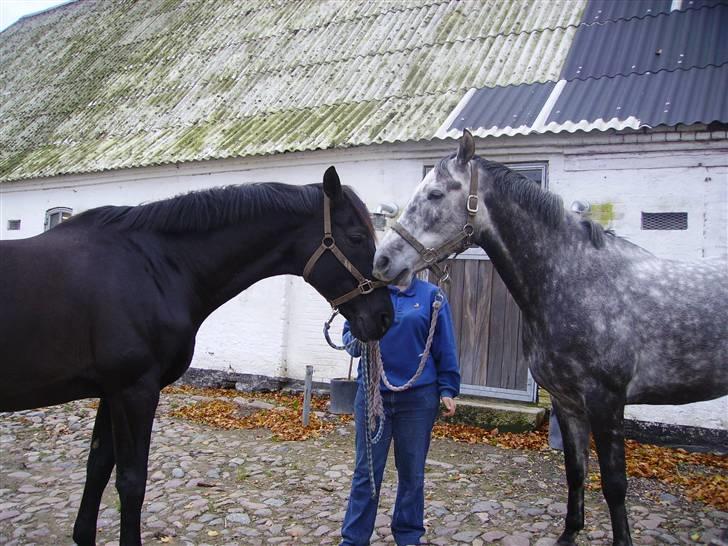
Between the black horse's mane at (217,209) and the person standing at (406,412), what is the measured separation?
0.65m

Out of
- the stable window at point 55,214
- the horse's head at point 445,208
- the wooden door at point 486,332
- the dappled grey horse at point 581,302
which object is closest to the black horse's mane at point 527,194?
the dappled grey horse at point 581,302

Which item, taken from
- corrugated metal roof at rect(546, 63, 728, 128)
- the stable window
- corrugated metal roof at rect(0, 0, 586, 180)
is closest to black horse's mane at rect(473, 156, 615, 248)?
corrugated metal roof at rect(546, 63, 728, 128)

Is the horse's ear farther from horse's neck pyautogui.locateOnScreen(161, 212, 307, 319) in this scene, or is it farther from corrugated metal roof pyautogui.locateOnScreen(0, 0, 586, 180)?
corrugated metal roof pyautogui.locateOnScreen(0, 0, 586, 180)

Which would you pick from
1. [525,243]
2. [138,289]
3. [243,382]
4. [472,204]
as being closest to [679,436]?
[525,243]

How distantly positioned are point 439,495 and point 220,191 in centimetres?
311

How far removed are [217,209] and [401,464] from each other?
1807 millimetres

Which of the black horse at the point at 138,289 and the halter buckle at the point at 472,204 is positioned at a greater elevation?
the halter buckle at the point at 472,204

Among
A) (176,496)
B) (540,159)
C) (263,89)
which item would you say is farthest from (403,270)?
(263,89)

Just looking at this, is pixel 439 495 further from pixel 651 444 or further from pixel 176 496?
pixel 651 444

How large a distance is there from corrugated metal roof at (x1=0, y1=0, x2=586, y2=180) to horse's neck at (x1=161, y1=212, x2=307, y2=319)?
4.21m

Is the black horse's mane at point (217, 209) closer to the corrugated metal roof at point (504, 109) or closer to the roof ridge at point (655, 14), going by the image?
the corrugated metal roof at point (504, 109)

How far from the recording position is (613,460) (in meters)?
3.28

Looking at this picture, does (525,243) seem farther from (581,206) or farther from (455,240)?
(581,206)

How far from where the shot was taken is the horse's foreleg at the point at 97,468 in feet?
10.2
